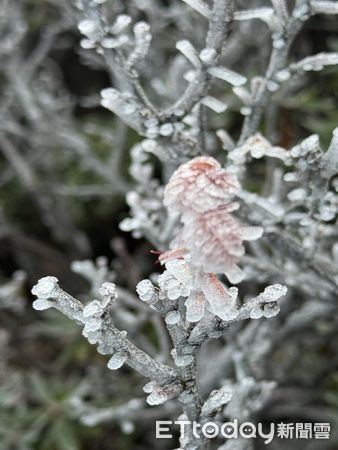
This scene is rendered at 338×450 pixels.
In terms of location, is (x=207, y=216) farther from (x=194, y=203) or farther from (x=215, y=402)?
(x=215, y=402)

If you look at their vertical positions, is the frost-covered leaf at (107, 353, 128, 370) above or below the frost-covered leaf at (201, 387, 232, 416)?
above

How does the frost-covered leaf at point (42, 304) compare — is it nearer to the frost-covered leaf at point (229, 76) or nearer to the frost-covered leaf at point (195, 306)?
the frost-covered leaf at point (195, 306)

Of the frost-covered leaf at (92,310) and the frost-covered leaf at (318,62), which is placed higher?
the frost-covered leaf at (318,62)

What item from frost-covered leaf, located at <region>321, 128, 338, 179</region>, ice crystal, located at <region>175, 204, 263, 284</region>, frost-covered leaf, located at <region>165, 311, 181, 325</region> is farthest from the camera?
frost-covered leaf, located at <region>321, 128, 338, 179</region>

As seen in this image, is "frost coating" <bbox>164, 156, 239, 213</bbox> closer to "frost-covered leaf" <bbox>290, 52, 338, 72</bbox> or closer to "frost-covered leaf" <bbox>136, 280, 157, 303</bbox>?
"frost-covered leaf" <bbox>136, 280, 157, 303</bbox>

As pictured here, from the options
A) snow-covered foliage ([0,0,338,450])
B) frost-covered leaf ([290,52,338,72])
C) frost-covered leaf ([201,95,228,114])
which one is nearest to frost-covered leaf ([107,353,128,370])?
snow-covered foliage ([0,0,338,450])

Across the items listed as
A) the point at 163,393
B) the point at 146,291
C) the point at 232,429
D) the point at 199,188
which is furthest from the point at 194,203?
the point at 232,429

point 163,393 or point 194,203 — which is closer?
point 194,203

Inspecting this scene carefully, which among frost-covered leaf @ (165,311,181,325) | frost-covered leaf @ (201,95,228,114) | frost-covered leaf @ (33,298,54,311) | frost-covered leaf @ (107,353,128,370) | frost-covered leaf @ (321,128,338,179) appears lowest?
frost-covered leaf @ (107,353,128,370)

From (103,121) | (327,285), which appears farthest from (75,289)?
(327,285)

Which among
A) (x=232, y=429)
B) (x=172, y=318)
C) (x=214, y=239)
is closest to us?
(x=214, y=239)

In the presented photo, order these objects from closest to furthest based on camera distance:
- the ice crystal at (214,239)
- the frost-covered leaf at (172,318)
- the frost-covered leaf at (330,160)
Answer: the ice crystal at (214,239), the frost-covered leaf at (172,318), the frost-covered leaf at (330,160)

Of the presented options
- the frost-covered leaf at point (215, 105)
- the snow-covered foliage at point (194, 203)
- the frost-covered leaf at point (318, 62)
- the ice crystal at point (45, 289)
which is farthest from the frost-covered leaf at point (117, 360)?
the frost-covered leaf at point (318, 62)
